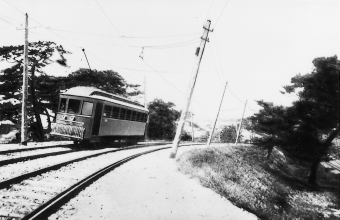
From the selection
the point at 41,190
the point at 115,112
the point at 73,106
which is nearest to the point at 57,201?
the point at 41,190

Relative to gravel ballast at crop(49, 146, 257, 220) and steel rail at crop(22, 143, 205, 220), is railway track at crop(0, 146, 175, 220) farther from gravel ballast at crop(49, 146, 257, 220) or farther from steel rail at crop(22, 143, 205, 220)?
gravel ballast at crop(49, 146, 257, 220)

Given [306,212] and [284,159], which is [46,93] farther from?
[284,159]

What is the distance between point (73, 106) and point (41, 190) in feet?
28.2

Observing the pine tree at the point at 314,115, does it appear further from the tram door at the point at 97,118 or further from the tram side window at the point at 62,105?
the tram side window at the point at 62,105

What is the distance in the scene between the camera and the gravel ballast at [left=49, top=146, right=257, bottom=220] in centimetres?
512

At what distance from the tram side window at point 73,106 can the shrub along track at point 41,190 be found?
5.34 metres

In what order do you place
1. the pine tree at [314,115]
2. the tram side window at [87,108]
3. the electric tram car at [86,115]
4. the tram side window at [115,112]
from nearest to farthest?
1. the electric tram car at [86,115]
2. the tram side window at [87,108]
3. the tram side window at [115,112]
4. the pine tree at [314,115]

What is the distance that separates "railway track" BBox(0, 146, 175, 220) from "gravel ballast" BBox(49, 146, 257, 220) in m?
0.22

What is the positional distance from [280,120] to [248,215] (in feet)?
69.8

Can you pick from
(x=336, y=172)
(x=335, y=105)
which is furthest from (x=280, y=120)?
(x=336, y=172)

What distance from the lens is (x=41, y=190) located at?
5.92 metres

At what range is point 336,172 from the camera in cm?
3500

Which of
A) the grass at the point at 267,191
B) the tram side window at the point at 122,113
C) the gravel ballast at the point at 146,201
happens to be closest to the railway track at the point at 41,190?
the gravel ballast at the point at 146,201

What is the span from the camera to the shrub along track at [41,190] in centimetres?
450
